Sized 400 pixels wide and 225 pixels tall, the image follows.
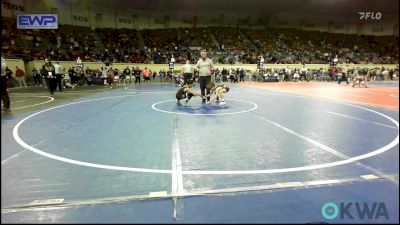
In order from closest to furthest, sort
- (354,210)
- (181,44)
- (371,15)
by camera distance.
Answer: (354,210) < (371,15) < (181,44)

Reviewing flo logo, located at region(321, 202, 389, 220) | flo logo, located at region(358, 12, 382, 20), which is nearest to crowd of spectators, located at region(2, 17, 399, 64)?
flo logo, located at region(358, 12, 382, 20)

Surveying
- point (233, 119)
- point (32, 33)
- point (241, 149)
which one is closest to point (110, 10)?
point (32, 33)

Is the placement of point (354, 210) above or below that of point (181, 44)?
below

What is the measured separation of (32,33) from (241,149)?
2868cm

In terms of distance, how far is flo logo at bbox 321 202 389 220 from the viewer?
8.25ft

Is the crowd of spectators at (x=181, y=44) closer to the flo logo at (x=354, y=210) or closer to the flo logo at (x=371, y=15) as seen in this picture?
the flo logo at (x=371, y=15)

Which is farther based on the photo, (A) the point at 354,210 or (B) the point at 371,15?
(B) the point at 371,15

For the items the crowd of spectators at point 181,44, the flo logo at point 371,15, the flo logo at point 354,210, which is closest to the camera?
the flo logo at point 354,210

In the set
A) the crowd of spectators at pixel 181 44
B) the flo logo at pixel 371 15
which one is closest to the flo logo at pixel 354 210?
the flo logo at pixel 371 15

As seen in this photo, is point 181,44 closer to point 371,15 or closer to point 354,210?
point 371,15

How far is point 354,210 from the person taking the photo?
106 inches

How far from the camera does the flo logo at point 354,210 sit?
252cm

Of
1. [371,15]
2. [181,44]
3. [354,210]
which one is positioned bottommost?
[354,210]

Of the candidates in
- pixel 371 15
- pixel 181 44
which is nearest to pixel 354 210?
pixel 371 15
